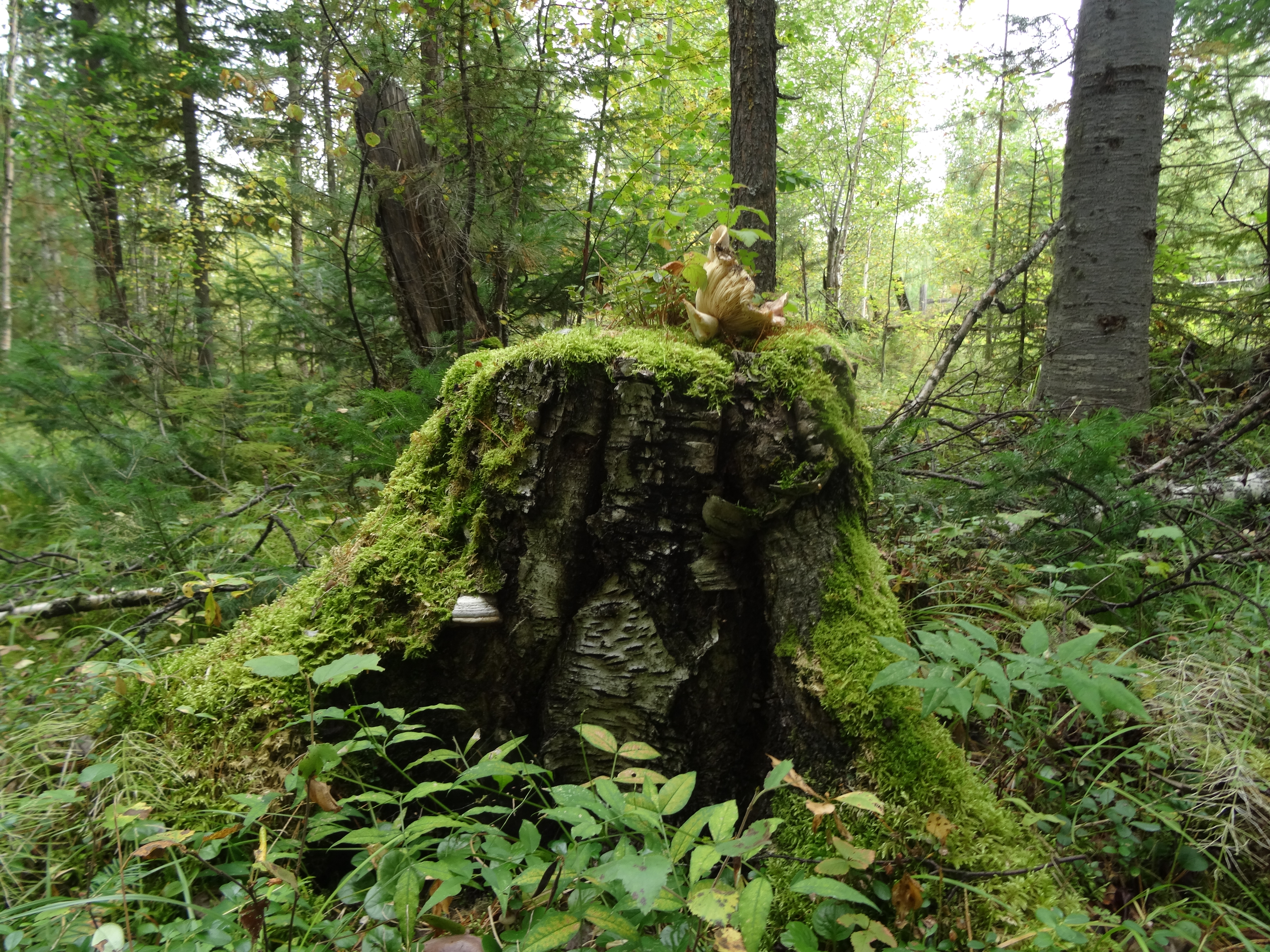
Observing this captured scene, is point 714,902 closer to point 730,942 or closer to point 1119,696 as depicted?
point 730,942

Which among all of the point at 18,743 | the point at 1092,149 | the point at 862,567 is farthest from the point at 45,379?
the point at 1092,149

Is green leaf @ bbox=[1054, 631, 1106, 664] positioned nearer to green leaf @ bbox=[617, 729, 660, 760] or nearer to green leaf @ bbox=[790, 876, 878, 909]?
green leaf @ bbox=[790, 876, 878, 909]

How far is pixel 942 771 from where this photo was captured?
5.62 ft

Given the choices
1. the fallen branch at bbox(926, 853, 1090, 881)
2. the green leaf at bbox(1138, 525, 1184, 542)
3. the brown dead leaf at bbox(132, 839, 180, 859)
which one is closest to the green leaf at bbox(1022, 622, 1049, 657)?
the fallen branch at bbox(926, 853, 1090, 881)

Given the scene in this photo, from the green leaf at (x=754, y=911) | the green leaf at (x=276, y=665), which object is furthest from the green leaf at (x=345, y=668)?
the green leaf at (x=754, y=911)

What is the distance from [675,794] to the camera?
1.39 m

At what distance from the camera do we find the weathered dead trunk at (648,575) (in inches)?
81.3

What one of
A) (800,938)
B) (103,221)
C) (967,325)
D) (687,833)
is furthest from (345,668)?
(103,221)

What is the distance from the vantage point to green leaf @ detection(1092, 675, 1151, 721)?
124 centimetres

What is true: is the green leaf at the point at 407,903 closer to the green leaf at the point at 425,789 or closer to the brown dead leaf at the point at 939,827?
the green leaf at the point at 425,789

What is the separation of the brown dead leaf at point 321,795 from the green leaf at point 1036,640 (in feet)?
5.81

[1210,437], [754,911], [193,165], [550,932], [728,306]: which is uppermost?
[193,165]

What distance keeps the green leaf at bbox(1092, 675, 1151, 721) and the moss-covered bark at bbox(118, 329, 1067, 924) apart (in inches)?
27.4

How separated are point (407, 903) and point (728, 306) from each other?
2111mm
